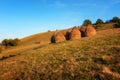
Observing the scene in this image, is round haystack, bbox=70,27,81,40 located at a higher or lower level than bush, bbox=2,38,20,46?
higher

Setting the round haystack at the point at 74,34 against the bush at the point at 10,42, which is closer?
the round haystack at the point at 74,34

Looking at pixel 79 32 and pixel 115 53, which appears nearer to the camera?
pixel 115 53

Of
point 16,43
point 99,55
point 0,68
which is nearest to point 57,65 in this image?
point 99,55

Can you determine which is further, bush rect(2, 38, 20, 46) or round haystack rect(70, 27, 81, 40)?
bush rect(2, 38, 20, 46)

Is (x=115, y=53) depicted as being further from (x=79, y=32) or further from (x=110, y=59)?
(x=79, y=32)

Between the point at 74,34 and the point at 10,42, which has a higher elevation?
the point at 74,34

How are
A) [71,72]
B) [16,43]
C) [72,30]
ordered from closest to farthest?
[71,72] → [72,30] → [16,43]

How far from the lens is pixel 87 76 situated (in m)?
9.57

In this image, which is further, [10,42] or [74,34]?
[10,42]

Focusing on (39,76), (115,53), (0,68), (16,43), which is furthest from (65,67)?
(16,43)

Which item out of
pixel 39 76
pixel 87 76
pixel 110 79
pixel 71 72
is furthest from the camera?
pixel 39 76

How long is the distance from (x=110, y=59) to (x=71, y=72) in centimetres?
257

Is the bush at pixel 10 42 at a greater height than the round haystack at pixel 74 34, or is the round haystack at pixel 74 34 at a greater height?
the round haystack at pixel 74 34

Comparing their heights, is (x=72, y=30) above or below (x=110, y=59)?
above
